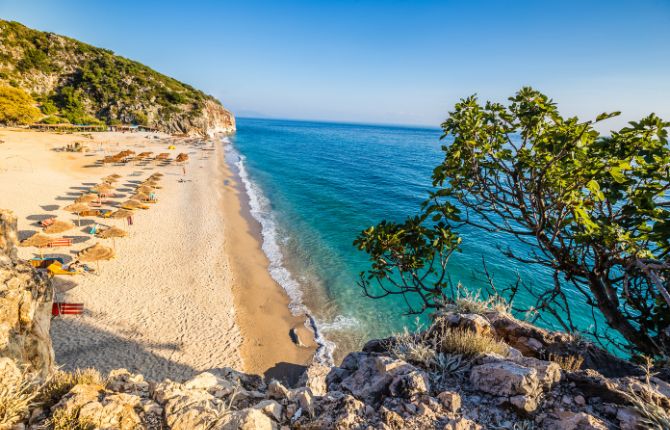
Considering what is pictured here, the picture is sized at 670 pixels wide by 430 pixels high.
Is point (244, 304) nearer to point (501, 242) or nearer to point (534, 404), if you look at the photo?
point (534, 404)

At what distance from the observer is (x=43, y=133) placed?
49250 millimetres

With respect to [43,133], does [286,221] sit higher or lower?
lower

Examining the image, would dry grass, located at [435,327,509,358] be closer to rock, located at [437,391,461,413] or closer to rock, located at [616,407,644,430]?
rock, located at [437,391,461,413]

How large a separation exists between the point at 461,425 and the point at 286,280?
1478 cm

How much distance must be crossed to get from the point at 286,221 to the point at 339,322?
46.4 feet

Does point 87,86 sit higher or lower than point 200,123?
higher

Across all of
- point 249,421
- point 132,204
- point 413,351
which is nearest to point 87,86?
point 132,204

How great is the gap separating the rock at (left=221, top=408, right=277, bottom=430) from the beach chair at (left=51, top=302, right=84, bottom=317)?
42.5ft

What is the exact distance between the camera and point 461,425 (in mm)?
3494


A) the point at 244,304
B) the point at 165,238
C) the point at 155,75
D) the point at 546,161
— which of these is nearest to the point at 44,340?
the point at 546,161

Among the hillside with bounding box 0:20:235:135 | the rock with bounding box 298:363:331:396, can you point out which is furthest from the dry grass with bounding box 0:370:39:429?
the hillside with bounding box 0:20:235:135

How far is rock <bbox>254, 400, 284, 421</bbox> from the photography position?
3920mm

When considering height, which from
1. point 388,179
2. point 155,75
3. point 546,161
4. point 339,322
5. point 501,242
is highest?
point 155,75

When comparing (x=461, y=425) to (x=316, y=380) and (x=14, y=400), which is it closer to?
(x=316, y=380)
